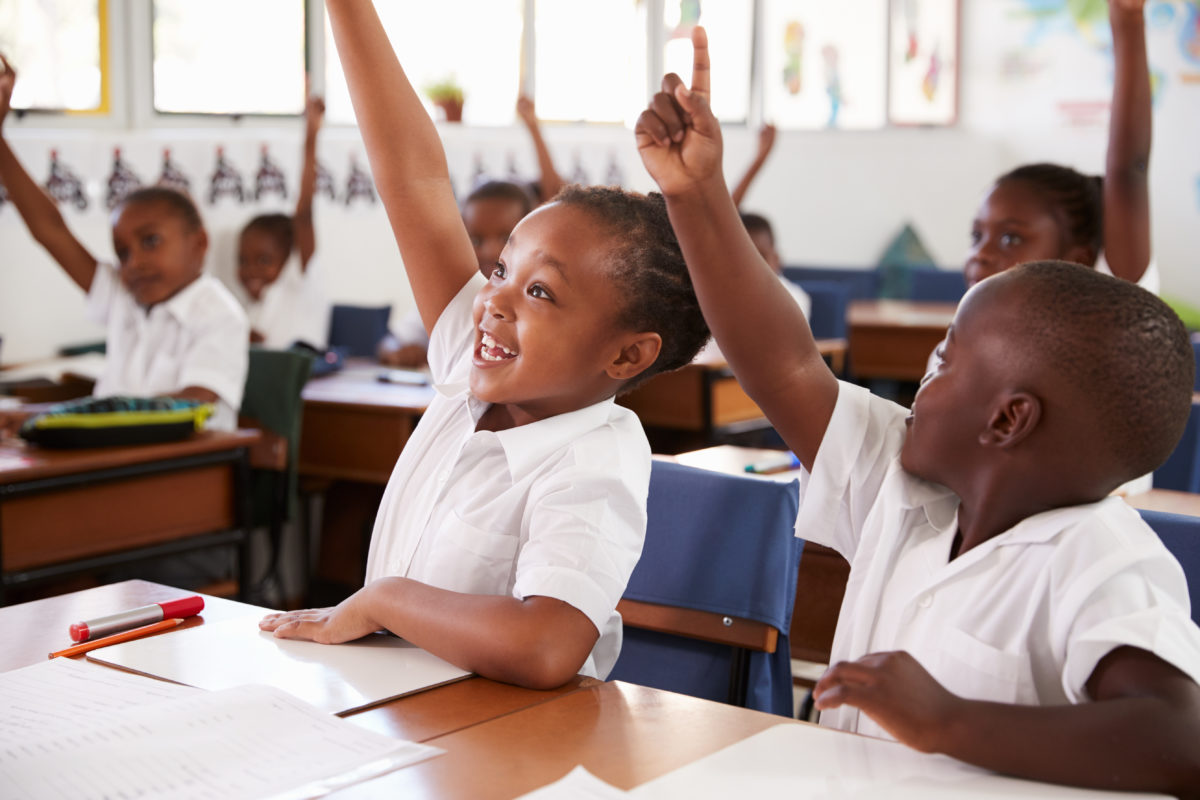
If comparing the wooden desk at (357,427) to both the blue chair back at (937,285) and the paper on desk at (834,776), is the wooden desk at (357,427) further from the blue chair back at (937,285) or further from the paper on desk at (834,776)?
the blue chair back at (937,285)

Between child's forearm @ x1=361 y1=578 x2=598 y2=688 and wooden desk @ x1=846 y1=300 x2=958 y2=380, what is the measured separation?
4.11m

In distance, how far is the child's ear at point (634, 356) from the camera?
51.6 inches

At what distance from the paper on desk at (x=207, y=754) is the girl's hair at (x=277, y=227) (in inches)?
144

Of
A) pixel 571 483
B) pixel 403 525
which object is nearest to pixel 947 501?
pixel 571 483

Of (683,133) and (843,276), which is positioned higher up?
(683,133)

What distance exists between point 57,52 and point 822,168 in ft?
14.6

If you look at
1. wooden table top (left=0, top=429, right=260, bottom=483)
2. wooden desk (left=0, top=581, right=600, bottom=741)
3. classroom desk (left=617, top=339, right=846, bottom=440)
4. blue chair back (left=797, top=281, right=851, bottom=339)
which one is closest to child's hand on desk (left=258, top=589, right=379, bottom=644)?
wooden desk (left=0, top=581, right=600, bottom=741)

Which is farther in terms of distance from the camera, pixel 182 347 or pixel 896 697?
pixel 182 347

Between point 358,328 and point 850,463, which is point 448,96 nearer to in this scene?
point 358,328

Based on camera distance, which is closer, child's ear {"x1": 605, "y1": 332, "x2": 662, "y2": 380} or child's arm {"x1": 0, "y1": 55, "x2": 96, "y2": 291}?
child's ear {"x1": 605, "y1": 332, "x2": 662, "y2": 380}

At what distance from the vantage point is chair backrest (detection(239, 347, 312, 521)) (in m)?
3.23

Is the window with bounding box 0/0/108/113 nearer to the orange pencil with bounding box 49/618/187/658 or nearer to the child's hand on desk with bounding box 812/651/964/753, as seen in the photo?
the orange pencil with bounding box 49/618/187/658

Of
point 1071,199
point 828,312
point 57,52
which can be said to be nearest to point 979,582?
point 1071,199

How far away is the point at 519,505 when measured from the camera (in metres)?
1.24
